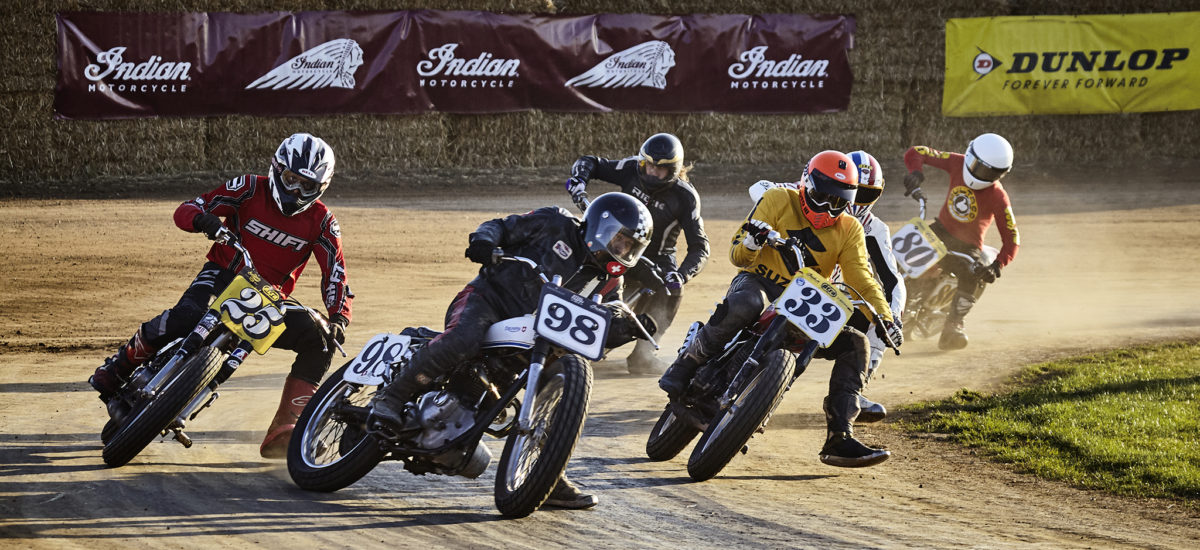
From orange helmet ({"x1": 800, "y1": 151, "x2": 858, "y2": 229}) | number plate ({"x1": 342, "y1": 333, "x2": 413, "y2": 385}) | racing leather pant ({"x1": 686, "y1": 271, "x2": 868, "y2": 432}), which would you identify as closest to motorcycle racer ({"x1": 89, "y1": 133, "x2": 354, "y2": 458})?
number plate ({"x1": 342, "y1": 333, "x2": 413, "y2": 385})

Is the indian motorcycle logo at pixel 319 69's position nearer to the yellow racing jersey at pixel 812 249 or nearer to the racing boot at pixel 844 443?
the yellow racing jersey at pixel 812 249

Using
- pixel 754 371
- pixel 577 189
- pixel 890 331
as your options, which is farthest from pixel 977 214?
pixel 754 371

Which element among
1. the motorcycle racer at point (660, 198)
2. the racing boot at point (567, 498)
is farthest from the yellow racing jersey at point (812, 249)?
the racing boot at point (567, 498)

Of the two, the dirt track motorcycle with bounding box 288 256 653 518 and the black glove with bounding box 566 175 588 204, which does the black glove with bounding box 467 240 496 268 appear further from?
the black glove with bounding box 566 175 588 204

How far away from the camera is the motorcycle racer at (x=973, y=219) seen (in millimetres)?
12938

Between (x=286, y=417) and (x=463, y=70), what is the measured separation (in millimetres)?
14946

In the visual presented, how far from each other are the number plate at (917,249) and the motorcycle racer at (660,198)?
8.64ft

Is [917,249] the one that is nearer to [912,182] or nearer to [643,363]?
[912,182]

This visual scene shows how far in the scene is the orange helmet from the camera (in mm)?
8461

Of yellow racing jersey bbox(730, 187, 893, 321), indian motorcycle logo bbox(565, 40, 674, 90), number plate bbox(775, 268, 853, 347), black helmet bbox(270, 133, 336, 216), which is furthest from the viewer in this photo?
indian motorcycle logo bbox(565, 40, 674, 90)

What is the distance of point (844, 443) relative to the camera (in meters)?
8.11

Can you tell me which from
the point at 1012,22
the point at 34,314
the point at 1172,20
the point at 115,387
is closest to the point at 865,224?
the point at 115,387

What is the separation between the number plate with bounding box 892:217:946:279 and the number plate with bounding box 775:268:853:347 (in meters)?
5.20

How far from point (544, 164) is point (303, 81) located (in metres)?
4.29
